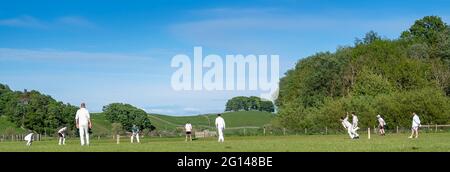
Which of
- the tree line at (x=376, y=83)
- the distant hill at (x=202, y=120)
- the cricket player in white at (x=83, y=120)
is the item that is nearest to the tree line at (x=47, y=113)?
the distant hill at (x=202, y=120)

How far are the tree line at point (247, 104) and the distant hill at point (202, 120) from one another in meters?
8.58

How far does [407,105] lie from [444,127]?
28.8ft

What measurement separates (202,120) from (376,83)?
192 feet

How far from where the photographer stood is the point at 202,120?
158750 millimetres

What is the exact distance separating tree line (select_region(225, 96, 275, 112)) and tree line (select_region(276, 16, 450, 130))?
49.6m

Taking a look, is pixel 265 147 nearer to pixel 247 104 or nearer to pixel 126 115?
pixel 126 115

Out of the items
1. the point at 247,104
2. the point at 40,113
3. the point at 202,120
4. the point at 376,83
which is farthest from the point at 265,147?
the point at 247,104

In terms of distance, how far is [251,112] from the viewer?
7052 inches

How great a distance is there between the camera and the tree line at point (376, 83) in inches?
3826

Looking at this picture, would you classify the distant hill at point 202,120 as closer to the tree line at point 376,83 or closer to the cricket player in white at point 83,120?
the tree line at point 376,83
